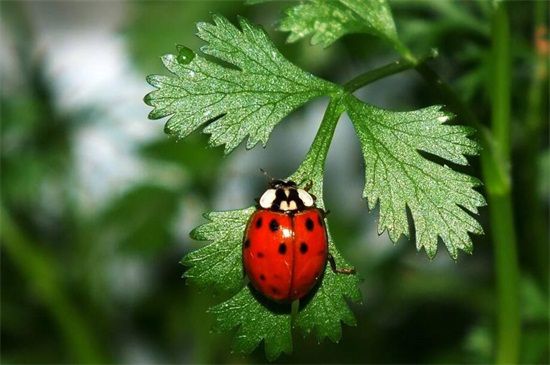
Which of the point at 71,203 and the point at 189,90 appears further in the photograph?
the point at 71,203

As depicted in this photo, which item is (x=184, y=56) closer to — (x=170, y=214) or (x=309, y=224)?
(x=309, y=224)

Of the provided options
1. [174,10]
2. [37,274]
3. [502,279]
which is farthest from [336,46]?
[502,279]

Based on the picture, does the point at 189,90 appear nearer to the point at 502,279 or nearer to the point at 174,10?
the point at 502,279

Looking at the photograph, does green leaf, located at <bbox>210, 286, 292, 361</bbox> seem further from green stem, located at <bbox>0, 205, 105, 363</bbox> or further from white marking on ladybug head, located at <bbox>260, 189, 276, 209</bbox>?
green stem, located at <bbox>0, 205, 105, 363</bbox>

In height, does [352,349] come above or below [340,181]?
below

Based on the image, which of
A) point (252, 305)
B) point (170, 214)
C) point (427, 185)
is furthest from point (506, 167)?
point (170, 214)

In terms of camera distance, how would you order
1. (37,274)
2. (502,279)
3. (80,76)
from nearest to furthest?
(502,279) < (37,274) < (80,76)

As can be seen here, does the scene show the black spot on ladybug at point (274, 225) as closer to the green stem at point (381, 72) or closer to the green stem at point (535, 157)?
the green stem at point (381, 72)

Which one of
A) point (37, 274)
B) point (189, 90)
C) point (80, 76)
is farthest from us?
point (80, 76)
